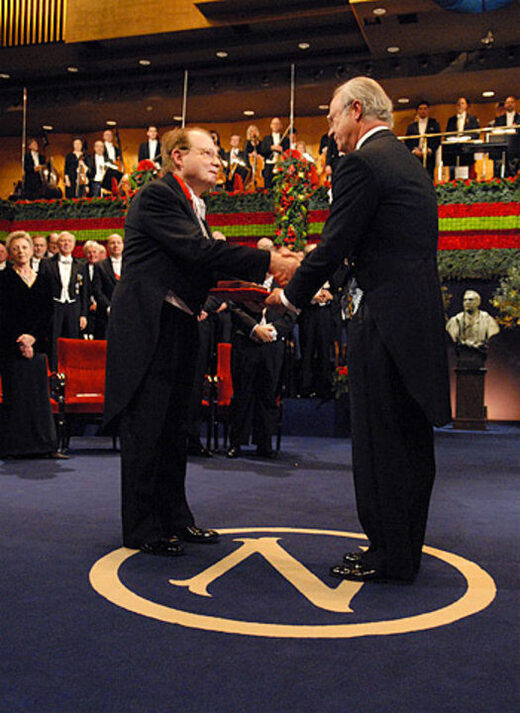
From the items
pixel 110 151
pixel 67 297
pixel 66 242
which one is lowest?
pixel 67 297

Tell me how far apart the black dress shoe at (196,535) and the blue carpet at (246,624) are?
0.07 m

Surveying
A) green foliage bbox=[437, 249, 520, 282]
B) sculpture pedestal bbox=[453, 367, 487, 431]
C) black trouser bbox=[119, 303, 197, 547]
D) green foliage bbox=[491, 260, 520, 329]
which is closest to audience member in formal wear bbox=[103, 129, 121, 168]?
green foliage bbox=[437, 249, 520, 282]

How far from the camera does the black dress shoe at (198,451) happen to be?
6094 millimetres

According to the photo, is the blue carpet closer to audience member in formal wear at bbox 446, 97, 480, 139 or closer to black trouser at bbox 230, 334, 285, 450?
black trouser at bbox 230, 334, 285, 450

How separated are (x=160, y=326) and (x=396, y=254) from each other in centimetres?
94

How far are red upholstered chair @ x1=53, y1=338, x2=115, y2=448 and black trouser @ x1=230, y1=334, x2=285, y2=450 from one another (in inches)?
45.1

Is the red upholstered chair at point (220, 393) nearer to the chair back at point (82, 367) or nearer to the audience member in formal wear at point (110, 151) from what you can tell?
the chair back at point (82, 367)

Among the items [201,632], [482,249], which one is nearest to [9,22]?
[482,249]

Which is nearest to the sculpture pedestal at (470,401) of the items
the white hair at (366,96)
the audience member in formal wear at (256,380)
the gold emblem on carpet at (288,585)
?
the audience member in formal wear at (256,380)

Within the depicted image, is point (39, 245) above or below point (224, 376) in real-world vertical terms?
above

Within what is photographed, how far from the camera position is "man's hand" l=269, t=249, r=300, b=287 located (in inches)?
115

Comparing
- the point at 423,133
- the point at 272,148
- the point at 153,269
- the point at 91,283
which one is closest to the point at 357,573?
the point at 153,269

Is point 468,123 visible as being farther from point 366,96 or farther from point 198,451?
point 366,96

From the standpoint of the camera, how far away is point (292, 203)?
1138 cm
